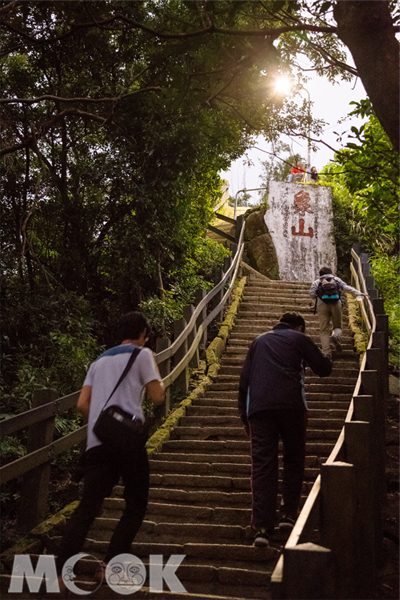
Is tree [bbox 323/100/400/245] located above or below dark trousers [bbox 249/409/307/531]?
above

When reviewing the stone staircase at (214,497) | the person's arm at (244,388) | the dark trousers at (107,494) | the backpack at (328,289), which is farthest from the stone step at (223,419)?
the dark trousers at (107,494)

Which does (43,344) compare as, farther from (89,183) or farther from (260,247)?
(260,247)

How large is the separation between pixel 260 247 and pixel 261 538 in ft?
50.7

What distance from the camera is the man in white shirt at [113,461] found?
341 cm

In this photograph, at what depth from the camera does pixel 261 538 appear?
13.4 feet

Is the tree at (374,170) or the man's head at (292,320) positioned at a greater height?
the tree at (374,170)

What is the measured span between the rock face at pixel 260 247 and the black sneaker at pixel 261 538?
1402cm

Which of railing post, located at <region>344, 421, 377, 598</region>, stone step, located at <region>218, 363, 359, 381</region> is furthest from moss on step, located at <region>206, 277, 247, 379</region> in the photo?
railing post, located at <region>344, 421, 377, 598</region>

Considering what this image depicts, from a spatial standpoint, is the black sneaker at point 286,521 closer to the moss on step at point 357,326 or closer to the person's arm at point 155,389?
the person's arm at point 155,389

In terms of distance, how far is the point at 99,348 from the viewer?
30.9 ft

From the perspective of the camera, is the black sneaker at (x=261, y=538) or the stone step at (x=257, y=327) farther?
the stone step at (x=257, y=327)

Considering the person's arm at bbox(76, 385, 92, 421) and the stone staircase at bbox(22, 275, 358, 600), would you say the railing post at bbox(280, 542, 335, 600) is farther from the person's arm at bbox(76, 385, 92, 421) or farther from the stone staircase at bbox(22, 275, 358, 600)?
the person's arm at bbox(76, 385, 92, 421)

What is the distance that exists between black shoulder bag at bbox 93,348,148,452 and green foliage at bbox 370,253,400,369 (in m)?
5.71

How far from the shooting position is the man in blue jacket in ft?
13.7
